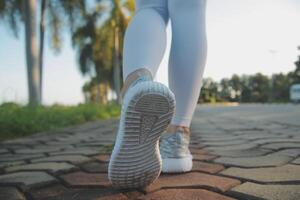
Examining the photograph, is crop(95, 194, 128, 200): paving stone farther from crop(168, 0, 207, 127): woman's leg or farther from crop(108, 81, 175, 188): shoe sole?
crop(168, 0, 207, 127): woman's leg

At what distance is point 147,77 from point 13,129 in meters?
3.47

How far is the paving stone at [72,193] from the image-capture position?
114 centimetres

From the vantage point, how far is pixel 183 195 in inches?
44.1

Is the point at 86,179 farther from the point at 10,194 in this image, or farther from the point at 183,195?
the point at 183,195

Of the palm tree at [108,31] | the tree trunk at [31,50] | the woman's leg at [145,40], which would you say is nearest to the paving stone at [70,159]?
the woman's leg at [145,40]

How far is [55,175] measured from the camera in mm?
1499

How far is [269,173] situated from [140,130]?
24.0 inches

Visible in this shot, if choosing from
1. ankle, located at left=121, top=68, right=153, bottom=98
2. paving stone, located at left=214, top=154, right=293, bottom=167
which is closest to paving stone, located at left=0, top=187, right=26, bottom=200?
ankle, located at left=121, top=68, right=153, bottom=98

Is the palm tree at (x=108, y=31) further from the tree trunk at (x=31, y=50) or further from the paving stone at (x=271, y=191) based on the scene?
the paving stone at (x=271, y=191)

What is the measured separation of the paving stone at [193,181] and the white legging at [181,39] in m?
0.19

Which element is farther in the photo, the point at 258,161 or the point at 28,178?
the point at 258,161

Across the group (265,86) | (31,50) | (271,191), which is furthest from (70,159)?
(265,86)

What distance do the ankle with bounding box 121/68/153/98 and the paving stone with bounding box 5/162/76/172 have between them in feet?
2.02

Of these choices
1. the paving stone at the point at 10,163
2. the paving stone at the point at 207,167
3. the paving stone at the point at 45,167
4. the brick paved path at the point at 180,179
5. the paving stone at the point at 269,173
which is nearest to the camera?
the brick paved path at the point at 180,179
